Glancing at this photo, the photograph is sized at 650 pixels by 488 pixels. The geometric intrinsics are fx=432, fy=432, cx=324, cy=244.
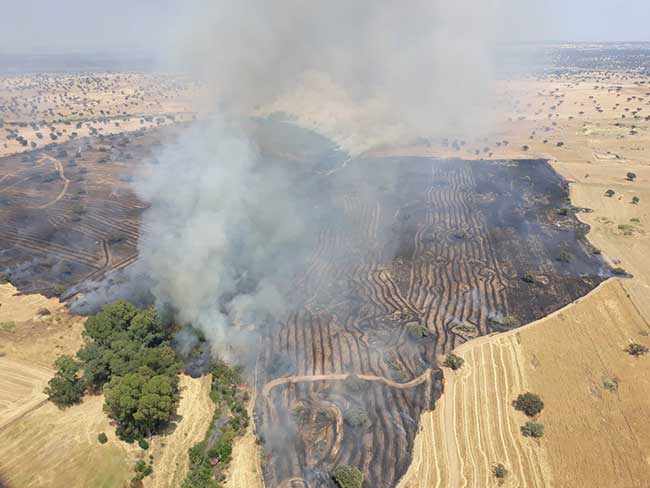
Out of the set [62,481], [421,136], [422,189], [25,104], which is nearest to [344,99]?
[421,136]

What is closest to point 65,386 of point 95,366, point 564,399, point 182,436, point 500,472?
point 95,366

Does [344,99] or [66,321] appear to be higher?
[344,99]

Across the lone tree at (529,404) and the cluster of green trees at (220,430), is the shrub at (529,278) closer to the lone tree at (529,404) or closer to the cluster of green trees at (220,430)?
the lone tree at (529,404)

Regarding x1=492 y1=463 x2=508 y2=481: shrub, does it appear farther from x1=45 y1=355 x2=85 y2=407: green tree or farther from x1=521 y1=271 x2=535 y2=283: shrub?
x1=45 y1=355 x2=85 y2=407: green tree

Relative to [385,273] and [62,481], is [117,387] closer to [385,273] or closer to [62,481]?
[62,481]

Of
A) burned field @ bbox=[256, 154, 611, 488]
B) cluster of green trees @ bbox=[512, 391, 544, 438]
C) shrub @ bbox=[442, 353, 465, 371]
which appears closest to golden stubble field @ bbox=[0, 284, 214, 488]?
burned field @ bbox=[256, 154, 611, 488]

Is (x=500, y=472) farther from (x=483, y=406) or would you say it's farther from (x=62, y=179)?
(x=62, y=179)
